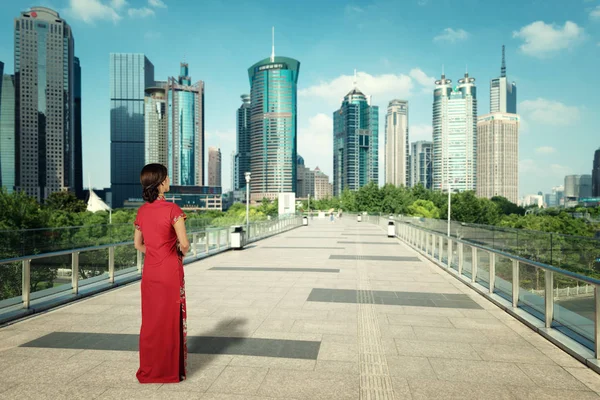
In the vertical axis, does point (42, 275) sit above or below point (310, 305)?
above

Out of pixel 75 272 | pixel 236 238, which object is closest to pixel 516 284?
pixel 75 272

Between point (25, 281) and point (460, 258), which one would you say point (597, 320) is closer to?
point (460, 258)

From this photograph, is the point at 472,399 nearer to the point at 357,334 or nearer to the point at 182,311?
the point at 357,334

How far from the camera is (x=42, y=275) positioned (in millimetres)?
7195

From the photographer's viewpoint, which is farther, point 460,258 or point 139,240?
point 460,258

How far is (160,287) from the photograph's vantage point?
3.91 metres

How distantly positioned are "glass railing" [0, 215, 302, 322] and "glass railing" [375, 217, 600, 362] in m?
7.30

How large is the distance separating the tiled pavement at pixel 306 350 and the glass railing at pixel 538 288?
0.95ft

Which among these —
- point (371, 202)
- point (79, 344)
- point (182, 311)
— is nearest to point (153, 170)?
point (182, 311)

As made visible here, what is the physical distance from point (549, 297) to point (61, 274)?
7.65 m

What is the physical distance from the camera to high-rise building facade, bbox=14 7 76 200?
181m

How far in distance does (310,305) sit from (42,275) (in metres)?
4.38

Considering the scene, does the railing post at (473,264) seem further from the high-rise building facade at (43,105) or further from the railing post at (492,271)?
the high-rise building facade at (43,105)

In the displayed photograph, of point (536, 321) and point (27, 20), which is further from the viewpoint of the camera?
point (27, 20)
